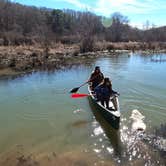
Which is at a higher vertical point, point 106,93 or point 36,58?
point 36,58

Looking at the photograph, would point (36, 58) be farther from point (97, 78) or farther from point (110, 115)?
point (110, 115)

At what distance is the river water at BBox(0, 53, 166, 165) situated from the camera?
769 cm

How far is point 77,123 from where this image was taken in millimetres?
9914

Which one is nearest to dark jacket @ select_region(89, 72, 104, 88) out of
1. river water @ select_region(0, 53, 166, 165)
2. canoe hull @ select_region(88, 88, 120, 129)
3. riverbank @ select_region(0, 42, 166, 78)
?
river water @ select_region(0, 53, 166, 165)

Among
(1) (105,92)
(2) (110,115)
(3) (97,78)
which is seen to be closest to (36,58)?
(3) (97,78)

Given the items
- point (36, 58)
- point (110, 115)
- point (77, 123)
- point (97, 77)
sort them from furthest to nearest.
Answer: point (36, 58), point (97, 77), point (77, 123), point (110, 115)

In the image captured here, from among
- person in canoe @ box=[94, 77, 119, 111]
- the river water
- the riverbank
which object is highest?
the riverbank

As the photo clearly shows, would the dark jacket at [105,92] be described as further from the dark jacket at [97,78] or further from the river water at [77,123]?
the dark jacket at [97,78]

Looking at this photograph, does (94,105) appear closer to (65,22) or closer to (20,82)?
(20,82)

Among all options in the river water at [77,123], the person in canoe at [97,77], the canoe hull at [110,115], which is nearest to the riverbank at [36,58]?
the river water at [77,123]

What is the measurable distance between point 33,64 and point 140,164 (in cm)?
1757

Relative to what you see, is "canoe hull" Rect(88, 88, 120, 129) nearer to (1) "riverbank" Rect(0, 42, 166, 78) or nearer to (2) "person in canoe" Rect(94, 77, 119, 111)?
(2) "person in canoe" Rect(94, 77, 119, 111)

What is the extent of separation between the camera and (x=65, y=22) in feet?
214

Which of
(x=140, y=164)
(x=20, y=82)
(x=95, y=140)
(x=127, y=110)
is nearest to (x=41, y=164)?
(x=95, y=140)
